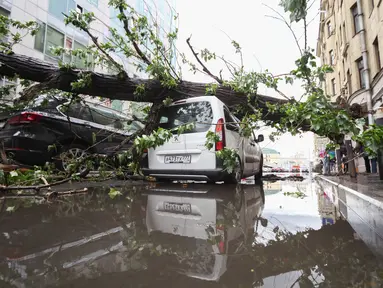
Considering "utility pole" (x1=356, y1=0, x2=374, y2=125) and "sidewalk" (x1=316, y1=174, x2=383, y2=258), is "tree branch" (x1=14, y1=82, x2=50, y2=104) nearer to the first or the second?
"sidewalk" (x1=316, y1=174, x2=383, y2=258)

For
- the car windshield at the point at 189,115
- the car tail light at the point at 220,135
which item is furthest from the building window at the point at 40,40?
the car tail light at the point at 220,135

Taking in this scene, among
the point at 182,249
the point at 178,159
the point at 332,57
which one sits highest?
the point at 332,57

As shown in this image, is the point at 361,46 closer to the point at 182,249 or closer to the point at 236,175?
the point at 236,175

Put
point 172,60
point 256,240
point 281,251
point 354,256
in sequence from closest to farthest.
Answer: point 354,256 < point 281,251 < point 256,240 < point 172,60

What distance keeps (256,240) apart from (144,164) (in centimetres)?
357

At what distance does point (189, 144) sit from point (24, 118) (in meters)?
3.26

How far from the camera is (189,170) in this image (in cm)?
458

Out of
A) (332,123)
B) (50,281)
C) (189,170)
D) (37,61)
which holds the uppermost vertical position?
(37,61)

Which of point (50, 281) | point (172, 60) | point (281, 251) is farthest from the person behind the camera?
point (172, 60)

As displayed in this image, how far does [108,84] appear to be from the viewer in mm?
5434

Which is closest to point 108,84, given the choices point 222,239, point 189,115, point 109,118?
point 109,118

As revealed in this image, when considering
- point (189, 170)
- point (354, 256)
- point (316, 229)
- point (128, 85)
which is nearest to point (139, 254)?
point (354, 256)

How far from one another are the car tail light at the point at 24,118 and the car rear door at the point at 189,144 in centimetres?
240

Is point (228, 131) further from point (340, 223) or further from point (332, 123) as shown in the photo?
point (340, 223)
